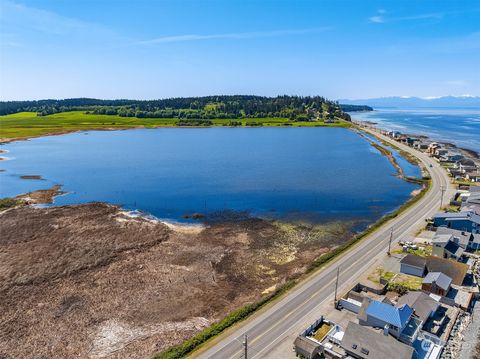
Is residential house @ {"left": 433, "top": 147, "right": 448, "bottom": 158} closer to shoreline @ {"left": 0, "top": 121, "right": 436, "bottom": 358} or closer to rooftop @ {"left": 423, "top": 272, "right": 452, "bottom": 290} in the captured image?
shoreline @ {"left": 0, "top": 121, "right": 436, "bottom": 358}

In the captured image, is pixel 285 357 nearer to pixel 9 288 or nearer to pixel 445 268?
pixel 445 268

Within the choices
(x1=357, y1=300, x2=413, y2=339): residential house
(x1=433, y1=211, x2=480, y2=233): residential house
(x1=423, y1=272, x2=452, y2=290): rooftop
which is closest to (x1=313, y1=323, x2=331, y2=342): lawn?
(x1=357, y1=300, x2=413, y2=339): residential house

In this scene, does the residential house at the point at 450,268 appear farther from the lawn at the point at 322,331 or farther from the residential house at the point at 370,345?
the lawn at the point at 322,331

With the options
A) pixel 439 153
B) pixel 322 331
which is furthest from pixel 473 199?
pixel 439 153

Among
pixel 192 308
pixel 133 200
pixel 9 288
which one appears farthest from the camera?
pixel 133 200

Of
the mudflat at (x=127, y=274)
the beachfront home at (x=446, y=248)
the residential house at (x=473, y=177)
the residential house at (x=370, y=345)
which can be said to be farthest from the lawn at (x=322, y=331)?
the residential house at (x=473, y=177)

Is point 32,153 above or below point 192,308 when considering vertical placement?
above

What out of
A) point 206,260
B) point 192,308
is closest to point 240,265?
point 206,260
